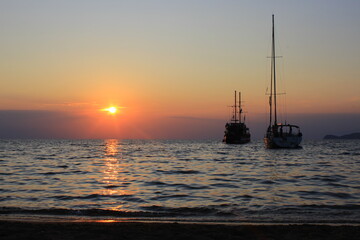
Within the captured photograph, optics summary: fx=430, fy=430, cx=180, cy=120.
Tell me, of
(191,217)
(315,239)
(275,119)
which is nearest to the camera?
(315,239)

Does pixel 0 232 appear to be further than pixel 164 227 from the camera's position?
No

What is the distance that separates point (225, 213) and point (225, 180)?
1234 cm

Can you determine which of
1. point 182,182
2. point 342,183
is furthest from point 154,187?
point 342,183

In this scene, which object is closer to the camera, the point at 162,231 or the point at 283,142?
the point at 162,231

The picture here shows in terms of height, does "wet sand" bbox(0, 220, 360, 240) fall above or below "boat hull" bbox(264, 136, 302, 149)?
above

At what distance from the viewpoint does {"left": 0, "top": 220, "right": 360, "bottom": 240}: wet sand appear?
11383 mm

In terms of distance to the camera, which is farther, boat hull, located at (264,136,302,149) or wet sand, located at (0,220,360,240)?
boat hull, located at (264,136,302,149)

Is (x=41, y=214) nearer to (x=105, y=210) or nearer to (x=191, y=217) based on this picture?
(x=105, y=210)

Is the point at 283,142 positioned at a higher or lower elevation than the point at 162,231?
lower

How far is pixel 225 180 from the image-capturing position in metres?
28.9

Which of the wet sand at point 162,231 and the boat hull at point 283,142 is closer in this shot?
the wet sand at point 162,231

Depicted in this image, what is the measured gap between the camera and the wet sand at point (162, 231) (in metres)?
11.4

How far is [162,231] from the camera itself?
12094 millimetres

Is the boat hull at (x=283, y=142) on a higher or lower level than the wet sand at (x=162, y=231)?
lower
